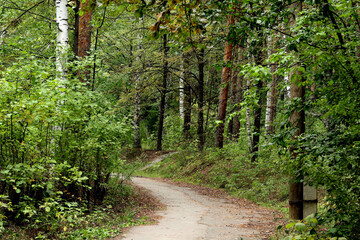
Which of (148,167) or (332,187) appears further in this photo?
(148,167)

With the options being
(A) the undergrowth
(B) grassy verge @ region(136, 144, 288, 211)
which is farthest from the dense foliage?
(B) grassy verge @ region(136, 144, 288, 211)

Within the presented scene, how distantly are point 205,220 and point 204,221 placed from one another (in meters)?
0.16

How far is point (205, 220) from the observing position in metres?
9.34

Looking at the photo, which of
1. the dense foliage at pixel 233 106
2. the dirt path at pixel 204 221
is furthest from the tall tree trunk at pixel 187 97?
the dense foliage at pixel 233 106

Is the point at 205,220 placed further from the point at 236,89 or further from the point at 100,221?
the point at 236,89

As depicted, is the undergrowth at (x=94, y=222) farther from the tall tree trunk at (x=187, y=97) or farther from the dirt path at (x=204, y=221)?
the tall tree trunk at (x=187, y=97)

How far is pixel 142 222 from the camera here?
9.02m

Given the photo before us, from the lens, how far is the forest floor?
25.0 ft

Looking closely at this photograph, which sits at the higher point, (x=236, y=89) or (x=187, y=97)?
(x=187, y=97)

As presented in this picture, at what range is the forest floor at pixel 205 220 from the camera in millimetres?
7617

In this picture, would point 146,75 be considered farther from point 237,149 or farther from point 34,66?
point 34,66

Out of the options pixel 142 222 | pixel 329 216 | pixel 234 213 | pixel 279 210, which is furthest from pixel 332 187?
pixel 279 210

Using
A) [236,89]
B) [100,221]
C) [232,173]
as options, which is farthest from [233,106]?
[236,89]

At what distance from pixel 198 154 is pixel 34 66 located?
1598cm
